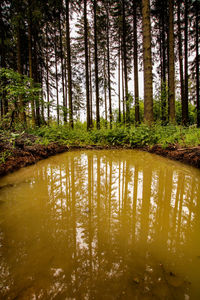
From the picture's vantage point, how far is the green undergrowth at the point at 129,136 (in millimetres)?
4627

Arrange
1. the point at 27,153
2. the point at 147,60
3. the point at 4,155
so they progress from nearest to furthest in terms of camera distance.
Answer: the point at 4,155 → the point at 27,153 → the point at 147,60

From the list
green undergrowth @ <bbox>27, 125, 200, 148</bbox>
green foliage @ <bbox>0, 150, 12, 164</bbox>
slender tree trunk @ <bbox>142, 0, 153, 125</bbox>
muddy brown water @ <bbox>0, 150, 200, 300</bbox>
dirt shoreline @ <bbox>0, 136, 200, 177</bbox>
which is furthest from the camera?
slender tree trunk @ <bbox>142, 0, 153, 125</bbox>

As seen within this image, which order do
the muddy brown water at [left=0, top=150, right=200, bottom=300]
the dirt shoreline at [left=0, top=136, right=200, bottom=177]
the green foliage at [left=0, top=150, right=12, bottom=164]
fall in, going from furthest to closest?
the dirt shoreline at [left=0, top=136, right=200, bottom=177]
the green foliage at [left=0, top=150, right=12, bottom=164]
the muddy brown water at [left=0, top=150, right=200, bottom=300]

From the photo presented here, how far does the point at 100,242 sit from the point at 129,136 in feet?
17.2

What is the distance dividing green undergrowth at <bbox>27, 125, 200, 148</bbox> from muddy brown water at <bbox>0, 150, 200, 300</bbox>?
2.99 metres

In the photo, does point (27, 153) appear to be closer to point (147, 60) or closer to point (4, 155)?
point (4, 155)

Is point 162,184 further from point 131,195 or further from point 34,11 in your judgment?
point 34,11

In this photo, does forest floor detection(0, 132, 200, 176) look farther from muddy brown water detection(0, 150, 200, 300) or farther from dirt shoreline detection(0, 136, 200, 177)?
muddy brown water detection(0, 150, 200, 300)

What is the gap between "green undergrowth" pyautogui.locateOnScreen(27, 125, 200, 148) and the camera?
4.63m

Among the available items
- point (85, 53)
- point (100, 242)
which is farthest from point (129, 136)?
point (85, 53)

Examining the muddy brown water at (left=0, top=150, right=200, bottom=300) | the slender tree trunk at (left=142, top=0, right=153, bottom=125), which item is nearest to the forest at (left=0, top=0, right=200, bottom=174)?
the slender tree trunk at (left=142, top=0, right=153, bottom=125)

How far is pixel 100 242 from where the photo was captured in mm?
975

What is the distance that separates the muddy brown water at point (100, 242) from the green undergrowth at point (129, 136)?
2.99 m

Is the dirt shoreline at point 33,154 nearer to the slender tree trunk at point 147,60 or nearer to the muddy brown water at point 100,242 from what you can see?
the muddy brown water at point 100,242
